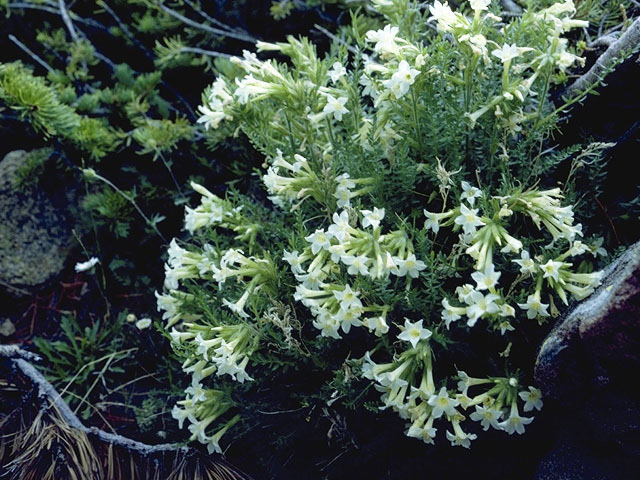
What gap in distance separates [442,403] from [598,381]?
461 millimetres

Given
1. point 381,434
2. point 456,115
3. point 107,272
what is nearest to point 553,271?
point 456,115

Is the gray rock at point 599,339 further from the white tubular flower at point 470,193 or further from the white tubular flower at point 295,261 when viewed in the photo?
the white tubular flower at point 295,261

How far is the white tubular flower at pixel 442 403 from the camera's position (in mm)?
1922

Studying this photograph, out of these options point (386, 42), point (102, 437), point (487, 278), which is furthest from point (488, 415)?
point (102, 437)

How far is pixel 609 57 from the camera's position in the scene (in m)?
2.28

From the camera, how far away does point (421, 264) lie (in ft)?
6.35

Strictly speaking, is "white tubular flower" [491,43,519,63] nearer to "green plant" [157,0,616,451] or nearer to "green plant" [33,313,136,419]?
"green plant" [157,0,616,451]

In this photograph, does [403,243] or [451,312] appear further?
[403,243]

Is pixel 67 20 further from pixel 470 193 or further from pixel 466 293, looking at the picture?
pixel 466 293

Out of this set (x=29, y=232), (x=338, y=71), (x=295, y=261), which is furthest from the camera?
(x=29, y=232)

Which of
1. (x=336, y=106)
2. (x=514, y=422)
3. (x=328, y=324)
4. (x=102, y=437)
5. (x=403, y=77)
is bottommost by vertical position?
(x=102, y=437)

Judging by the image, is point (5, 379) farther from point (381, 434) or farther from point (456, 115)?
point (456, 115)

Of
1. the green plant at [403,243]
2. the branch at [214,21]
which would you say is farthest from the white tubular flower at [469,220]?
the branch at [214,21]

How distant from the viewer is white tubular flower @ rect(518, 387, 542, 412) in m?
2.02
